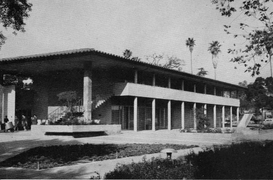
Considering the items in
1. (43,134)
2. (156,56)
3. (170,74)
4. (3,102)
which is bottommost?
(43,134)

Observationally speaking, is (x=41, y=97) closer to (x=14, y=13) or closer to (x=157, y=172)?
(x=14, y=13)

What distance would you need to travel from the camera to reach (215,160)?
6715 millimetres

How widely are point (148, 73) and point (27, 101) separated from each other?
40.9 feet

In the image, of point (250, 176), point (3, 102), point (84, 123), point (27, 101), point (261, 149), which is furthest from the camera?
point (27, 101)

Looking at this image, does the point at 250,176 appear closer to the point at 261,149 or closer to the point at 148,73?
the point at 261,149

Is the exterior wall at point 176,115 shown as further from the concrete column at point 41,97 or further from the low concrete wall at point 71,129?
the low concrete wall at point 71,129

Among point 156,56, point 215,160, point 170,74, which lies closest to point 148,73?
point 170,74

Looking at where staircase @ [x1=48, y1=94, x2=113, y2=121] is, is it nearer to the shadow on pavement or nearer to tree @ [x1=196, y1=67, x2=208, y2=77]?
the shadow on pavement

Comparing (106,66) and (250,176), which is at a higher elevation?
(106,66)

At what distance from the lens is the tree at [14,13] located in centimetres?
1330

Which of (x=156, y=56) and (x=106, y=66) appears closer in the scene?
(x=106, y=66)

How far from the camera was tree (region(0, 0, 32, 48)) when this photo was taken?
13297 millimetres

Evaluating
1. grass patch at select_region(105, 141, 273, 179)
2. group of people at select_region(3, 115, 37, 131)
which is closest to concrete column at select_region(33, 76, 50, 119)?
group of people at select_region(3, 115, 37, 131)

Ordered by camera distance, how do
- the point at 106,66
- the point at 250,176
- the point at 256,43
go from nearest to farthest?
the point at 250,176 < the point at 256,43 < the point at 106,66
